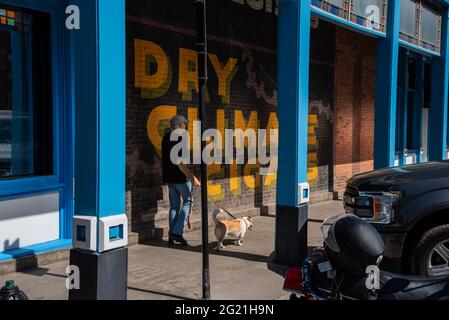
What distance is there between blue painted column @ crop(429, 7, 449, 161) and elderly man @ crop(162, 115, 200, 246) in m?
7.72

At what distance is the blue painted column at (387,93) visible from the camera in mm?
9367

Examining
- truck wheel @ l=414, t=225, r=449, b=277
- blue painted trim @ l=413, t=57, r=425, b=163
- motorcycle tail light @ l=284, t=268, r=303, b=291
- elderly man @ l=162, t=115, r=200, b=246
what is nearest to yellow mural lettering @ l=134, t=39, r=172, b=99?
elderly man @ l=162, t=115, r=200, b=246

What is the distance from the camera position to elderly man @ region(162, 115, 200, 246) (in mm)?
7379

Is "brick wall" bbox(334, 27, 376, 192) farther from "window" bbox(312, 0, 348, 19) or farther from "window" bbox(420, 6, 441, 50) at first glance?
"window" bbox(312, 0, 348, 19)

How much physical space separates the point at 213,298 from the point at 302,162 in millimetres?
2317

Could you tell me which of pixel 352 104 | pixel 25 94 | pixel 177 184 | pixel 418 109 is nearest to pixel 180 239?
pixel 177 184

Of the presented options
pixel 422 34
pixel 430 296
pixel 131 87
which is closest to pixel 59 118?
pixel 131 87

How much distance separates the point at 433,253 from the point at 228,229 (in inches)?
114

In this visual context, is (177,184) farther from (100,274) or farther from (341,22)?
(341,22)

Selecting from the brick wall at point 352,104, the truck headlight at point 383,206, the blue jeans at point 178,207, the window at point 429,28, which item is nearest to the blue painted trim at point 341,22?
the window at point 429,28

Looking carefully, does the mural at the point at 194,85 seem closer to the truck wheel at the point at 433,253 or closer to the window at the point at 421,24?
the window at the point at 421,24

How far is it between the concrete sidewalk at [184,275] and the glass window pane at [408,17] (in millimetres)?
5119
